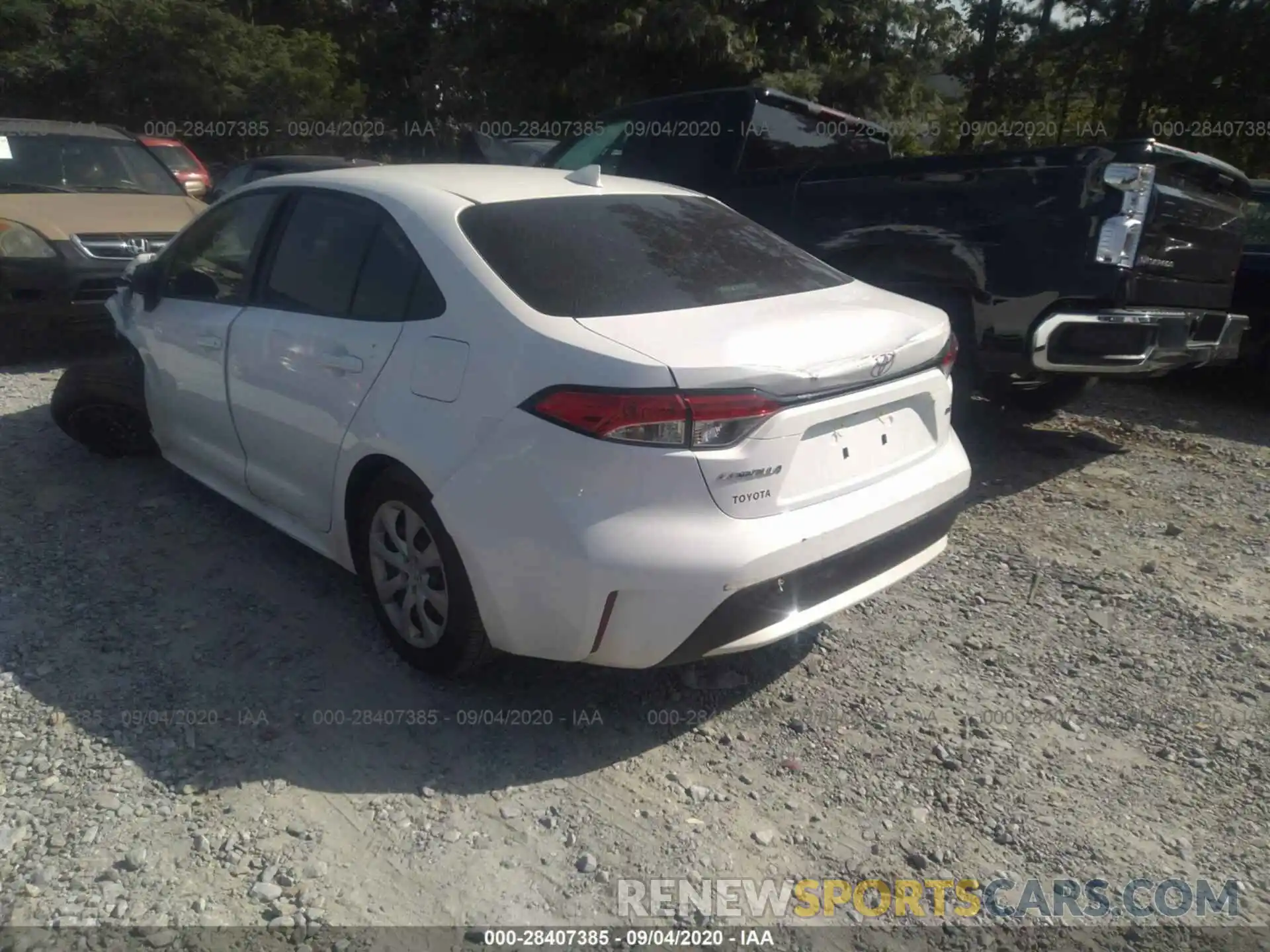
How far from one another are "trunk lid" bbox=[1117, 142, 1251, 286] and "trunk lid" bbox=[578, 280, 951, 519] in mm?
1980

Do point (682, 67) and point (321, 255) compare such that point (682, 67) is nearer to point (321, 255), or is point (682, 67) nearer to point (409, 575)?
point (321, 255)

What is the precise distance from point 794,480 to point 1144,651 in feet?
5.71

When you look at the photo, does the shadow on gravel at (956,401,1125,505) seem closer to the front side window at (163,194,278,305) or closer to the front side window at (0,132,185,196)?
the front side window at (163,194,278,305)

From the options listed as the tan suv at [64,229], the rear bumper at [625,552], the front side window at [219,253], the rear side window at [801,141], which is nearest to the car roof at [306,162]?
the tan suv at [64,229]

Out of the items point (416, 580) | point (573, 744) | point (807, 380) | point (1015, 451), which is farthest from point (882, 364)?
point (1015, 451)

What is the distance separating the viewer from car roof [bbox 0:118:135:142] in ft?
25.7

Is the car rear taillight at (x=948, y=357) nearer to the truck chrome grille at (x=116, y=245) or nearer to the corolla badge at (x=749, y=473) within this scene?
the corolla badge at (x=749, y=473)

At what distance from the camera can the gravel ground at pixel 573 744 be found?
8.68 feet

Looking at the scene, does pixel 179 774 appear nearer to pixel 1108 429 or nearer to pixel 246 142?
pixel 1108 429

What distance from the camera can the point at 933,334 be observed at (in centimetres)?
341

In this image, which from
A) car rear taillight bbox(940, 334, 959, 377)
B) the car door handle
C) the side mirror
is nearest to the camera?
the car door handle

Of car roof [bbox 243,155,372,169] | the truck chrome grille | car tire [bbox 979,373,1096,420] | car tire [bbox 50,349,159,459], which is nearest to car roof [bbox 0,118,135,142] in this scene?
the truck chrome grille

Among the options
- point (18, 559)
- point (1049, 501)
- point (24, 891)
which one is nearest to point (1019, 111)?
point (1049, 501)

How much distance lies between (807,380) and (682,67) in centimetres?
1419
